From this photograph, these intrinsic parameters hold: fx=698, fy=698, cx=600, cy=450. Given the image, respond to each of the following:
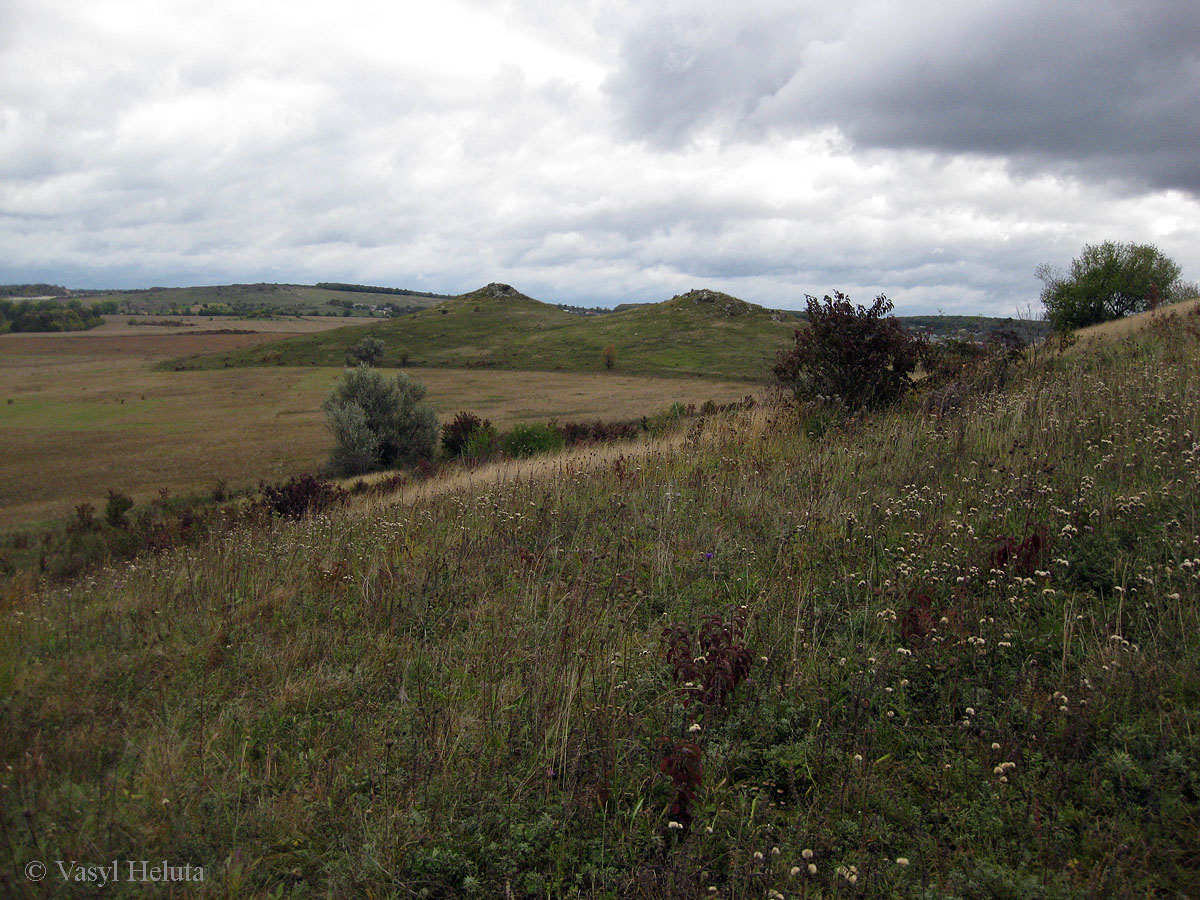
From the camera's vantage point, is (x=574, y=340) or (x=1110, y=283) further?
(x=574, y=340)

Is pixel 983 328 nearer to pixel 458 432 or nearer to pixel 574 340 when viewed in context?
pixel 458 432

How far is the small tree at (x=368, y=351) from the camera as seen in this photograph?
79562 millimetres

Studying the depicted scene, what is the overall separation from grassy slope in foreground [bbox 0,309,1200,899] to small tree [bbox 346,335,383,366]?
7845 centimetres

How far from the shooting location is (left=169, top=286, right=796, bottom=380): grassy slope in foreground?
76812 mm

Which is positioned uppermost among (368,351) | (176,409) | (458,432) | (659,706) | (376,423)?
(368,351)

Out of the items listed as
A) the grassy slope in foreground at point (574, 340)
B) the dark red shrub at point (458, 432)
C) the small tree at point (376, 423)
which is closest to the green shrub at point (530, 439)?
the dark red shrub at point (458, 432)

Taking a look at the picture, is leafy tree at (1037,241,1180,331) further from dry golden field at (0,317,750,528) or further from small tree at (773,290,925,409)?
small tree at (773,290,925,409)

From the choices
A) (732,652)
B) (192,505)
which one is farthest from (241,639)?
(192,505)

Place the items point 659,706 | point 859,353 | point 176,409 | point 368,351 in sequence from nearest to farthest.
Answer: point 659,706, point 859,353, point 176,409, point 368,351

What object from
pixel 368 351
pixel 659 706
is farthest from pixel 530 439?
pixel 368 351

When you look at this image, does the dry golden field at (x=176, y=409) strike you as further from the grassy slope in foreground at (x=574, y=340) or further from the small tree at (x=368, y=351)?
the grassy slope in foreground at (x=574, y=340)

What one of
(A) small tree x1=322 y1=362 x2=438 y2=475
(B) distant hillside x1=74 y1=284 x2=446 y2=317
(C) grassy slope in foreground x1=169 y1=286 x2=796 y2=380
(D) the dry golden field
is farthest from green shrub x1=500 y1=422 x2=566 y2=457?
(B) distant hillside x1=74 y1=284 x2=446 y2=317

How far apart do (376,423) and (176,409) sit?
77.1 feet

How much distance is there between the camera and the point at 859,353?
10.4m
